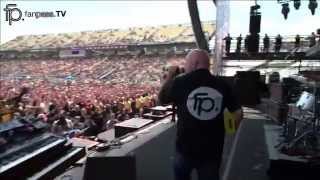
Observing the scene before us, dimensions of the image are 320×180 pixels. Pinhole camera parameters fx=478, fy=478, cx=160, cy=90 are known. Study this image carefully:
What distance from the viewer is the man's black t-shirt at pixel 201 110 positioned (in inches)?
117

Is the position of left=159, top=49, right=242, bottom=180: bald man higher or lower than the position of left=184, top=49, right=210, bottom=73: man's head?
lower

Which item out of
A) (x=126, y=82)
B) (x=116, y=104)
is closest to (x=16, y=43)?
(x=126, y=82)

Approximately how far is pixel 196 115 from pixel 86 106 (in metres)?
12.2

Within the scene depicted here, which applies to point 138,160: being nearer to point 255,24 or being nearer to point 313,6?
point 313,6

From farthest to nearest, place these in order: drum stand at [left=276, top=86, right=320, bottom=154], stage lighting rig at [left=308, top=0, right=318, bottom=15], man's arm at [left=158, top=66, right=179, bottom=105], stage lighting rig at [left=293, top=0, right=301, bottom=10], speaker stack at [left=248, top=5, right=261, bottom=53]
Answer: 1. speaker stack at [left=248, top=5, right=261, bottom=53]
2. stage lighting rig at [left=293, top=0, right=301, bottom=10]
3. stage lighting rig at [left=308, top=0, right=318, bottom=15]
4. drum stand at [left=276, top=86, right=320, bottom=154]
5. man's arm at [left=158, top=66, right=179, bottom=105]

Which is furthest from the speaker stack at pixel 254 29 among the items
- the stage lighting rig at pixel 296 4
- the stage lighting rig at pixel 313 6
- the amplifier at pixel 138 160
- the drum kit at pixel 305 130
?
the drum kit at pixel 305 130

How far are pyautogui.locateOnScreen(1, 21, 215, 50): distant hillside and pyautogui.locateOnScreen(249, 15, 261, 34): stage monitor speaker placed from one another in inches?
1194

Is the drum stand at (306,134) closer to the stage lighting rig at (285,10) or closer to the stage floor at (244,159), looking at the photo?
the stage floor at (244,159)

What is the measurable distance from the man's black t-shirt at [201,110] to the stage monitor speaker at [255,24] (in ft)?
45.9

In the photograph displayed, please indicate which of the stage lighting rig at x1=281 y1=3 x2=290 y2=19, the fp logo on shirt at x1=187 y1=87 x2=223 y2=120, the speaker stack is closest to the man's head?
the fp logo on shirt at x1=187 y1=87 x2=223 y2=120

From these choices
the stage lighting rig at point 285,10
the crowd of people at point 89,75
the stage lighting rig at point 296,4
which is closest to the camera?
the stage lighting rig at point 296,4

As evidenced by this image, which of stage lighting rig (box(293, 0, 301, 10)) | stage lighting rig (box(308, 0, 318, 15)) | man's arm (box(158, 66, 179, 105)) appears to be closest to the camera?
man's arm (box(158, 66, 179, 105))

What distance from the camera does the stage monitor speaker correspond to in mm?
16562

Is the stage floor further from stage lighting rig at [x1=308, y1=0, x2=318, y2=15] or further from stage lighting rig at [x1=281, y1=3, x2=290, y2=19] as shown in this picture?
stage lighting rig at [x1=281, y1=3, x2=290, y2=19]
